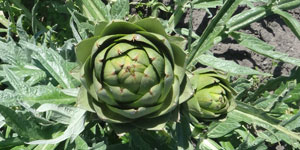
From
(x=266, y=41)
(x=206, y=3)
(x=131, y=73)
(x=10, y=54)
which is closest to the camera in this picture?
(x=131, y=73)

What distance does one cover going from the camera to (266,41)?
2.89 metres

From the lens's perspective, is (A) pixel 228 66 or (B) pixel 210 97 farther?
(A) pixel 228 66

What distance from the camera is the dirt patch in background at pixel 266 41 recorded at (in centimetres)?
286

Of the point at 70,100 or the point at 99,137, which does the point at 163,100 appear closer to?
the point at 70,100

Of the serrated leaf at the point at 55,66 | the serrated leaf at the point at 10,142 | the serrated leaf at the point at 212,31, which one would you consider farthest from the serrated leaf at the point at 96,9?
the serrated leaf at the point at 10,142

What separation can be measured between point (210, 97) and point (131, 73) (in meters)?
0.37

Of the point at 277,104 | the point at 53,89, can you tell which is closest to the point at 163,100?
the point at 53,89

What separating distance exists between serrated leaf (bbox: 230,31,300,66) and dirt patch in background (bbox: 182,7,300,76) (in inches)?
26.1

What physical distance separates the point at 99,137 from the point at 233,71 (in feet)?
2.82

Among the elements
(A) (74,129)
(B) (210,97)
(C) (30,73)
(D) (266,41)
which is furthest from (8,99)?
(D) (266,41)

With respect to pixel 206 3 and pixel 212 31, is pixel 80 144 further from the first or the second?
pixel 206 3

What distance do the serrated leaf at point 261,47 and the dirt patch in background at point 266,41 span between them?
662 mm

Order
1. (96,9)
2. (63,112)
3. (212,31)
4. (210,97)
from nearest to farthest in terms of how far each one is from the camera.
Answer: (210,97) < (63,112) < (212,31) < (96,9)

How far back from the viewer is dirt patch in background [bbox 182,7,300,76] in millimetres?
2855
